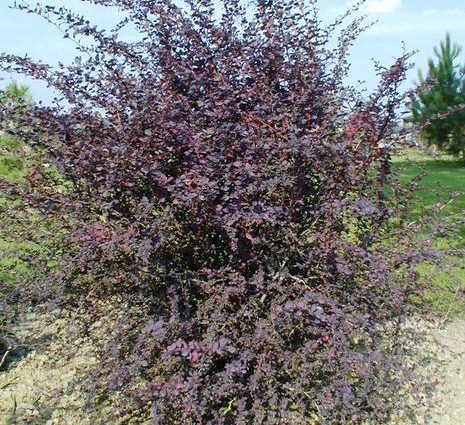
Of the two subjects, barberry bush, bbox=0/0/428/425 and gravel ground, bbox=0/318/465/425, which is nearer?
barberry bush, bbox=0/0/428/425

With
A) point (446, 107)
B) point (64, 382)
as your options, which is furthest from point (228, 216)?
point (446, 107)

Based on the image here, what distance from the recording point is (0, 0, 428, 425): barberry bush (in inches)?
100.0

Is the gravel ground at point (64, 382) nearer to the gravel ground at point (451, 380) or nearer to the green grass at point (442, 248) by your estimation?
the gravel ground at point (451, 380)

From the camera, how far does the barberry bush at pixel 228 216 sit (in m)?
2.54

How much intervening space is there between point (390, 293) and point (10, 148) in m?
2.03

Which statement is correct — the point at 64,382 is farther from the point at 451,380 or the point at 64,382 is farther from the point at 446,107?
the point at 446,107

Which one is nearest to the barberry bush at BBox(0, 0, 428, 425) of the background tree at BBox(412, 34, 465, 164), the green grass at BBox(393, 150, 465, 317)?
the green grass at BBox(393, 150, 465, 317)

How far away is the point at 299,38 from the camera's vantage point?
2924 millimetres

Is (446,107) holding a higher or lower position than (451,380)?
higher

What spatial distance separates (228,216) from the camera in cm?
251

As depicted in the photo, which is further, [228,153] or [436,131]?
[436,131]

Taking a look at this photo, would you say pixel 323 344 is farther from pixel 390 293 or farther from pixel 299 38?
pixel 299 38

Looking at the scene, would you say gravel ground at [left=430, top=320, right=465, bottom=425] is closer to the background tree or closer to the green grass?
the green grass

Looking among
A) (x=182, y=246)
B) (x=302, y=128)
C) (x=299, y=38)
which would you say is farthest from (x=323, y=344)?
(x=299, y=38)
